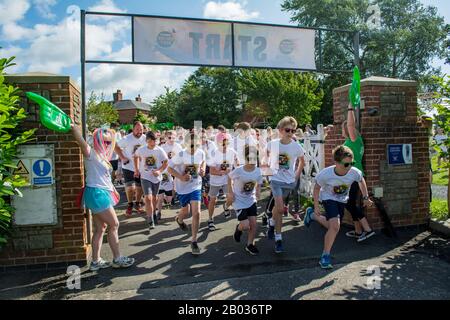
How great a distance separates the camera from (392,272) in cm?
444

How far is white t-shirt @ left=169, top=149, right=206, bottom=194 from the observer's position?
5750mm

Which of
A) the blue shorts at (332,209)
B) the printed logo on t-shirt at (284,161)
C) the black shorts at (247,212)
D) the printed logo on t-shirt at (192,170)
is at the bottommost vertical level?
the black shorts at (247,212)

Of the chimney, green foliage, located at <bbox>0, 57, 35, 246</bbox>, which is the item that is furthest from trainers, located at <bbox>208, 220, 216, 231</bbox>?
the chimney

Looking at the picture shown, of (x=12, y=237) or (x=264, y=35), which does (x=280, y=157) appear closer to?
(x=264, y=35)

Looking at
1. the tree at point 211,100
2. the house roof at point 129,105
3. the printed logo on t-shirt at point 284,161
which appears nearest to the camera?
the printed logo on t-shirt at point 284,161

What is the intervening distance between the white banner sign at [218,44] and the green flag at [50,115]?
96.2 inches

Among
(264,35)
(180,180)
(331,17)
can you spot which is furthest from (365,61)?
(180,180)

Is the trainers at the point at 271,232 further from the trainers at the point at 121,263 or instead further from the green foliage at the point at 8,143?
the green foliage at the point at 8,143

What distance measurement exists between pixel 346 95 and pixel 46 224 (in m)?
5.39

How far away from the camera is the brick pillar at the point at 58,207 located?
4.79m

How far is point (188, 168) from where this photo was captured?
5801 mm

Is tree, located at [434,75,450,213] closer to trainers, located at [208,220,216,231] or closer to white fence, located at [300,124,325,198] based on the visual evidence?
white fence, located at [300,124,325,198]

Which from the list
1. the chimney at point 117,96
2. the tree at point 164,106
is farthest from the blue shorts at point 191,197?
the chimney at point 117,96

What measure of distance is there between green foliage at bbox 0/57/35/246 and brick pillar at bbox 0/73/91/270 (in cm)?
19
